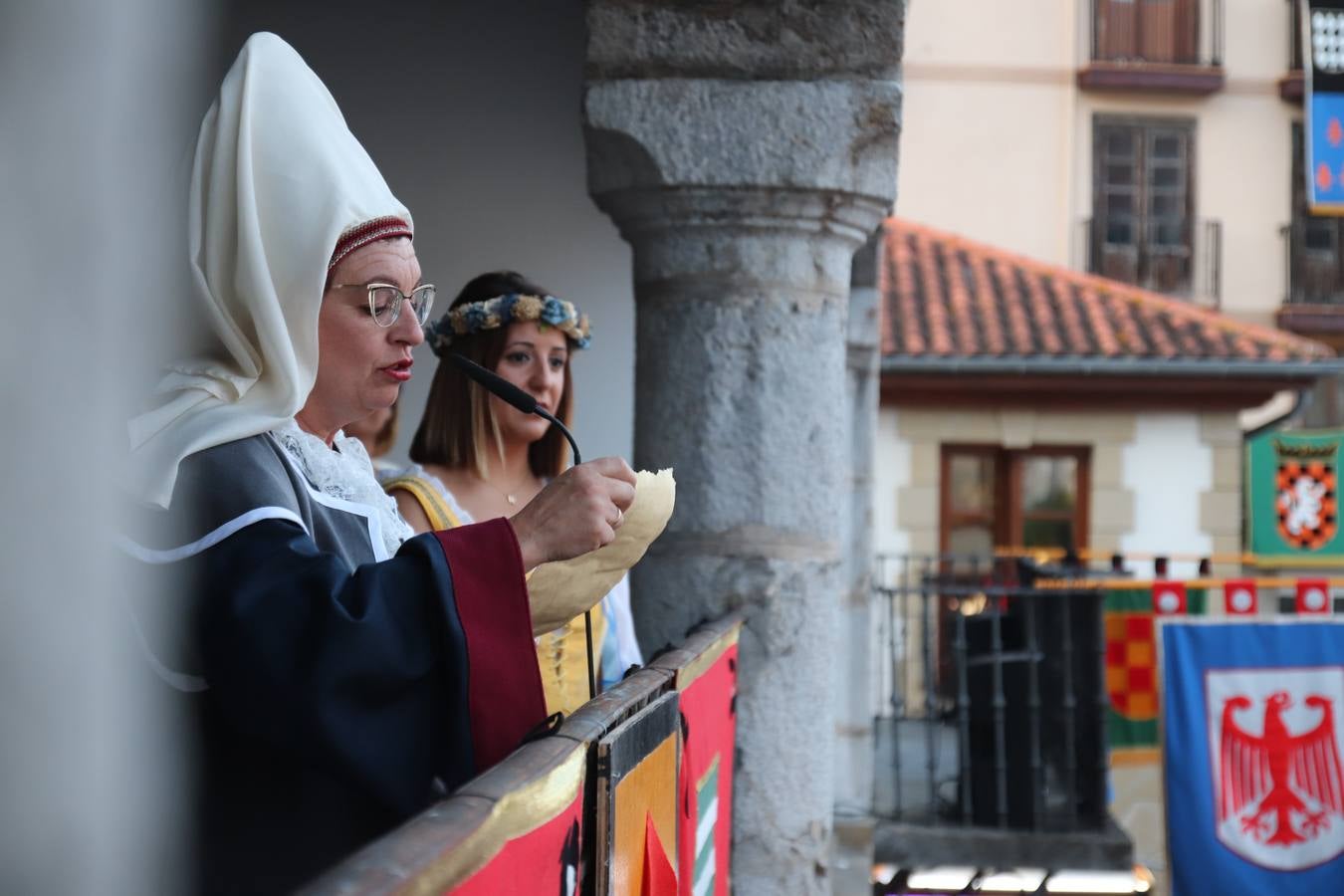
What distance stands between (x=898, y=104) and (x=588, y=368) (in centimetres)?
189

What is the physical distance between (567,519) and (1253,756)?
17.6 feet

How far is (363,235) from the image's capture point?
1.74 metres

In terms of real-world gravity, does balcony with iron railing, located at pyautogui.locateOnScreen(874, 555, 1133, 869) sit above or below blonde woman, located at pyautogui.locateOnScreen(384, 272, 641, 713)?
below

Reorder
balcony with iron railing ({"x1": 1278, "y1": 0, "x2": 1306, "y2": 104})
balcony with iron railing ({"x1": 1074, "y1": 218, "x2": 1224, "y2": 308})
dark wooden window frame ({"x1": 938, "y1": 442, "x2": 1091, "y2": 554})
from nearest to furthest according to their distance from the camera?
dark wooden window frame ({"x1": 938, "y1": 442, "x2": 1091, "y2": 554}) → balcony with iron railing ({"x1": 1074, "y1": 218, "x2": 1224, "y2": 308}) → balcony with iron railing ({"x1": 1278, "y1": 0, "x2": 1306, "y2": 104})

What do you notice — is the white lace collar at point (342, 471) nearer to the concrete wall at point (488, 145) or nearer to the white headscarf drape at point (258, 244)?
the white headscarf drape at point (258, 244)

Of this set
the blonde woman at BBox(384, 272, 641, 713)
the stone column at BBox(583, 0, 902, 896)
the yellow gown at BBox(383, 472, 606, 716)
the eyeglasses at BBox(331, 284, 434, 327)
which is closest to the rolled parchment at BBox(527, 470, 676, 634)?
the eyeglasses at BBox(331, 284, 434, 327)

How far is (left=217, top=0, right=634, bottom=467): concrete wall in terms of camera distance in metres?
4.82

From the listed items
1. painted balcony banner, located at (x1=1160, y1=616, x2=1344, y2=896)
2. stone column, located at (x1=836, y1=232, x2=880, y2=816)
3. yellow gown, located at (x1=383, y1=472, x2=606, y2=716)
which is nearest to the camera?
yellow gown, located at (x1=383, y1=472, x2=606, y2=716)

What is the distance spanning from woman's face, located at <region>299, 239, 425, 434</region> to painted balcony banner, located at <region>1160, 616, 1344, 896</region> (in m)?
5.25

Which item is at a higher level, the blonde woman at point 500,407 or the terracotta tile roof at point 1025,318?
the terracotta tile roof at point 1025,318

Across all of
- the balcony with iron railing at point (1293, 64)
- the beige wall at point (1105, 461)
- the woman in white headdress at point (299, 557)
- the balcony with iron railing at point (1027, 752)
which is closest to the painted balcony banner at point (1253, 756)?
the balcony with iron railing at point (1027, 752)

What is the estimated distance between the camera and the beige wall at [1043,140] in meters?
18.5

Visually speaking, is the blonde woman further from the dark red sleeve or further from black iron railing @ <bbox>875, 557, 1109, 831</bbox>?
black iron railing @ <bbox>875, 557, 1109, 831</bbox>

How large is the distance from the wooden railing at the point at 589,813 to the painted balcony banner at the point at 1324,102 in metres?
9.48
